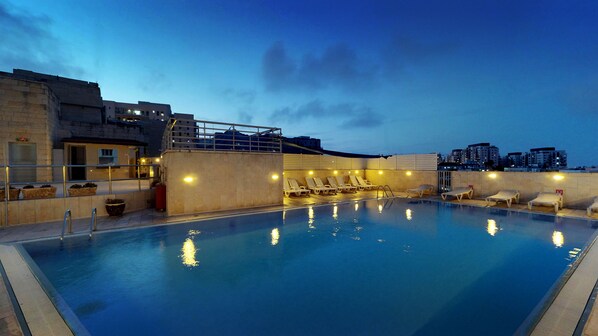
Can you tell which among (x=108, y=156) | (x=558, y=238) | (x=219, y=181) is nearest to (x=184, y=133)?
(x=219, y=181)

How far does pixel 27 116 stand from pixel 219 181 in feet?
43.4

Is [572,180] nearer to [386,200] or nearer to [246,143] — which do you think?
[386,200]

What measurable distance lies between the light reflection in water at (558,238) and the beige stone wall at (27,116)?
22.8 meters

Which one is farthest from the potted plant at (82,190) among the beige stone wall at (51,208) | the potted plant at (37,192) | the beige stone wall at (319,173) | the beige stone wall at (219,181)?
the beige stone wall at (319,173)

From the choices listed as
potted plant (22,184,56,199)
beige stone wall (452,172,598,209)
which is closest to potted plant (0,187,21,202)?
potted plant (22,184,56,199)

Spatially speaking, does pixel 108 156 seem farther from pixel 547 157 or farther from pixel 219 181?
pixel 547 157

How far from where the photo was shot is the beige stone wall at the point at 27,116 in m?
14.1

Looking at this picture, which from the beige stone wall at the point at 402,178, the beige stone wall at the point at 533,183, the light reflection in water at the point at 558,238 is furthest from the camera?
the beige stone wall at the point at 402,178

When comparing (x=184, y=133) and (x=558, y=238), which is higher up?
(x=184, y=133)

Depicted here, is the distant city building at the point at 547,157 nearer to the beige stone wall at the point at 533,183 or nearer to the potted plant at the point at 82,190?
the beige stone wall at the point at 533,183

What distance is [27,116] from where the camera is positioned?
14.8 m

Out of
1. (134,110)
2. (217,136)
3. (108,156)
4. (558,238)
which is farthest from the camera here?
(134,110)

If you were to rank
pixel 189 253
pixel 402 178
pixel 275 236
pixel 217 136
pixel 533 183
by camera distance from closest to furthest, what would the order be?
pixel 189 253, pixel 275 236, pixel 217 136, pixel 533 183, pixel 402 178

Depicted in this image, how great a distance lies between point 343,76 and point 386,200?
17718 millimetres
